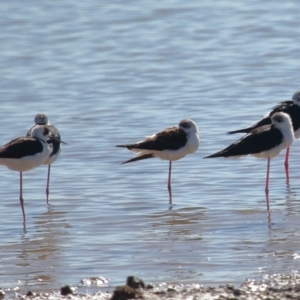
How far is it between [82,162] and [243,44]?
858 cm

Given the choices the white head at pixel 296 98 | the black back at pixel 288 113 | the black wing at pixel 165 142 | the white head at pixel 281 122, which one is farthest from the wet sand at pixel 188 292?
the white head at pixel 296 98

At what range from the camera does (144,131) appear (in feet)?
39.3

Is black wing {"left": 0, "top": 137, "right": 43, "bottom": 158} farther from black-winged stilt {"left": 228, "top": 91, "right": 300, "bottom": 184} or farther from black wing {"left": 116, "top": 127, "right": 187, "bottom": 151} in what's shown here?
black-winged stilt {"left": 228, "top": 91, "right": 300, "bottom": 184}

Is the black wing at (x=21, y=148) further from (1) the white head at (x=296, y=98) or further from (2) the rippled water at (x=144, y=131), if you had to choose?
(1) the white head at (x=296, y=98)

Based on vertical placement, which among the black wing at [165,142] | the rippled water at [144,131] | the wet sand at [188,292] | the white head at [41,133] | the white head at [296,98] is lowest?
the rippled water at [144,131]

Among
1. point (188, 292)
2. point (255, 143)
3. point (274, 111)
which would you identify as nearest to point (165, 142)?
point (255, 143)

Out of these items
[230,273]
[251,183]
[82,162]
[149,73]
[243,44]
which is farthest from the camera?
[243,44]

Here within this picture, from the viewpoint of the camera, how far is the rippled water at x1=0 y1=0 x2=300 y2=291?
6.94m

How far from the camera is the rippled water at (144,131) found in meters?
6.94

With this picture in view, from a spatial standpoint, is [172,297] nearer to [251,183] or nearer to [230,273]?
[230,273]

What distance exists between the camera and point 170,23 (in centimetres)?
2048

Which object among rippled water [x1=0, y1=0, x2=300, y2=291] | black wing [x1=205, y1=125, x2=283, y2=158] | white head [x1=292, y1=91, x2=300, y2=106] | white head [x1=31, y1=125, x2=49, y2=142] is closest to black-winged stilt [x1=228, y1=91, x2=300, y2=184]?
white head [x1=292, y1=91, x2=300, y2=106]

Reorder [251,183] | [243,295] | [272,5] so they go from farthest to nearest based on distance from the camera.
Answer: [272,5]
[251,183]
[243,295]

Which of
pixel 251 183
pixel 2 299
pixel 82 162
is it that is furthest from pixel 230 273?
pixel 82 162
